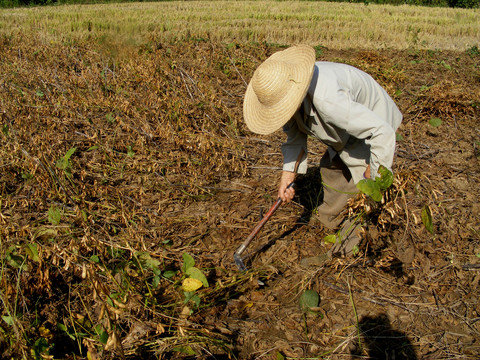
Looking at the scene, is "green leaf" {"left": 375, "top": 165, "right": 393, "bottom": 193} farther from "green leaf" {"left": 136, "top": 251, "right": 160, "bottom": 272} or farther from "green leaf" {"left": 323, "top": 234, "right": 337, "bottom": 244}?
"green leaf" {"left": 136, "top": 251, "right": 160, "bottom": 272}

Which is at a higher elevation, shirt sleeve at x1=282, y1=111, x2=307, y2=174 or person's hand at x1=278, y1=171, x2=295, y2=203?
shirt sleeve at x1=282, y1=111, x2=307, y2=174

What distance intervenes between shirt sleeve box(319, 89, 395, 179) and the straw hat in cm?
18

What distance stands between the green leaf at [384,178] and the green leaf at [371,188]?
24 millimetres

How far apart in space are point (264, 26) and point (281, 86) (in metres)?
8.47

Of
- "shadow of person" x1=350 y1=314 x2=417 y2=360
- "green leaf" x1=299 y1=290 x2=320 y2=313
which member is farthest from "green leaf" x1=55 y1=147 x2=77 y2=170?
"shadow of person" x1=350 y1=314 x2=417 y2=360

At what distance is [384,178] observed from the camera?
2316 mm

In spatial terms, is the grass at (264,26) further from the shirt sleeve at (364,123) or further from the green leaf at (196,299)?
the green leaf at (196,299)

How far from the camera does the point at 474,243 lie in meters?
3.13

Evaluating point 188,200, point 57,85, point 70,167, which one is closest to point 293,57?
point 188,200

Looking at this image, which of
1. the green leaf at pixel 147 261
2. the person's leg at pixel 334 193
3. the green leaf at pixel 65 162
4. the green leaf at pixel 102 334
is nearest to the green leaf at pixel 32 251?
the green leaf at pixel 102 334

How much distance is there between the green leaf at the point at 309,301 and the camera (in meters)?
2.68

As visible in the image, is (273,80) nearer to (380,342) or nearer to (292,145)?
(292,145)

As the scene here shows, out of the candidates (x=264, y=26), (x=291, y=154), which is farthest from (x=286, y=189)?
(x=264, y=26)

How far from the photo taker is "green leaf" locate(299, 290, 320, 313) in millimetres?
2678
